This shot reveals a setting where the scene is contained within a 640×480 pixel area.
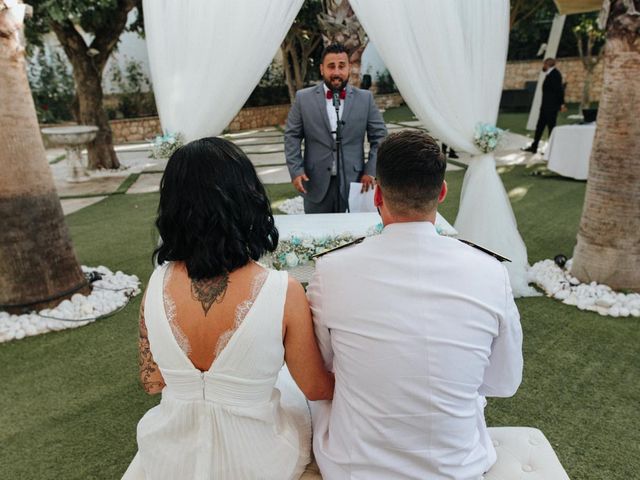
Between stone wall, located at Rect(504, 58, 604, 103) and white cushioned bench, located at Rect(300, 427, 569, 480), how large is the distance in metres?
20.6

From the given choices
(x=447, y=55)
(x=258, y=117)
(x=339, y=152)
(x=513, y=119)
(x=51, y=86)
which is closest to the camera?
(x=447, y=55)

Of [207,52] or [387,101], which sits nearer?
[207,52]

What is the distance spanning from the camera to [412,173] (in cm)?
117

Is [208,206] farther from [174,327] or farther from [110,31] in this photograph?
[110,31]

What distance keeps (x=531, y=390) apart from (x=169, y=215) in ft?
6.87

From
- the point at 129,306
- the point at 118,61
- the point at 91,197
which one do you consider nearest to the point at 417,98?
the point at 129,306

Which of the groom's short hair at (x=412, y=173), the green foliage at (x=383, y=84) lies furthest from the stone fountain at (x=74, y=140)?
the green foliage at (x=383, y=84)

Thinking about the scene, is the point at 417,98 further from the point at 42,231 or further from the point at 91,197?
the point at 91,197

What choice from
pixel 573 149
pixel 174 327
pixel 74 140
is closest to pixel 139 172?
pixel 74 140

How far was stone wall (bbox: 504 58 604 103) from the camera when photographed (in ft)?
62.3

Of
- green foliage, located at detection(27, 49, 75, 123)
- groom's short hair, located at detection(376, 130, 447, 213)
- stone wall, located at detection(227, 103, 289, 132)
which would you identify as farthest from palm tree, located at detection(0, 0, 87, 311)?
stone wall, located at detection(227, 103, 289, 132)

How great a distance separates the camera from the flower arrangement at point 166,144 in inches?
112

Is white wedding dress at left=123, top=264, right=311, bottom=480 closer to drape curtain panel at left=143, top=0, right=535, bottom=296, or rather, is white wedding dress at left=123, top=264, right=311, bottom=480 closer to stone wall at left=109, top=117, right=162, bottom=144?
drape curtain panel at left=143, top=0, right=535, bottom=296

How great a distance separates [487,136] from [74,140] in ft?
22.5
